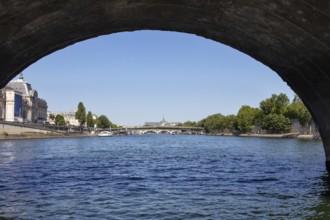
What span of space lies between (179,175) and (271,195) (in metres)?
10.2

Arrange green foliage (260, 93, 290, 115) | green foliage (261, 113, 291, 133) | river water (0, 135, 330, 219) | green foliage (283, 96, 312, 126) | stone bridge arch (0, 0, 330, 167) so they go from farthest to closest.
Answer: green foliage (260, 93, 290, 115) → green foliage (261, 113, 291, 133) → green foliage (283, 96, 312, 126) → river water (0, 135, 330, 219) → stone bridge arch (0, 0, 330, 167)

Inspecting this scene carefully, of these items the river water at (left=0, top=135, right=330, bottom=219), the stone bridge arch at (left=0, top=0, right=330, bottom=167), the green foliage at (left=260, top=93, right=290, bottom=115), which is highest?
the green foliage at (left=260, top=93, right=290, bottom=115)

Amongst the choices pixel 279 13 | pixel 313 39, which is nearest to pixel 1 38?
pixel 279 13

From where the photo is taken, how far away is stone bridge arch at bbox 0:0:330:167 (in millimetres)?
14672

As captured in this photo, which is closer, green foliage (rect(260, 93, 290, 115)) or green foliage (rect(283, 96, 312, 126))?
green foliage (rect(283, 96, 312, 126))

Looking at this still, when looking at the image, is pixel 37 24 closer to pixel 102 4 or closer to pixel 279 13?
pixel 102 4

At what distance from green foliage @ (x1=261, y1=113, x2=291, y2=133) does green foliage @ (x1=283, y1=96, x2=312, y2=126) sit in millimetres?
2425

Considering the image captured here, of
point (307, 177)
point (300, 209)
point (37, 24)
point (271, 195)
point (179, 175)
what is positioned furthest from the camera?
point (179, 175)

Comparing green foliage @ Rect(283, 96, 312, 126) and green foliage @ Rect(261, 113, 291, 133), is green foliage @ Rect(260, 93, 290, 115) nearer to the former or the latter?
green foliage @ Rect(261, 113, 291, 133)

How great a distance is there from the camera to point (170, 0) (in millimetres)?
15695

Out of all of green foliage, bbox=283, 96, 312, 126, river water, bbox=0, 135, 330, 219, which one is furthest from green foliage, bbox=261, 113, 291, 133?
river water, bbox=0, 135, 330, 219

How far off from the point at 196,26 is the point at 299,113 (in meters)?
136

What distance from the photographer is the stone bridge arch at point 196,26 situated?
14672 mm

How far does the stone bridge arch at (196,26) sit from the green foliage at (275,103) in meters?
147
